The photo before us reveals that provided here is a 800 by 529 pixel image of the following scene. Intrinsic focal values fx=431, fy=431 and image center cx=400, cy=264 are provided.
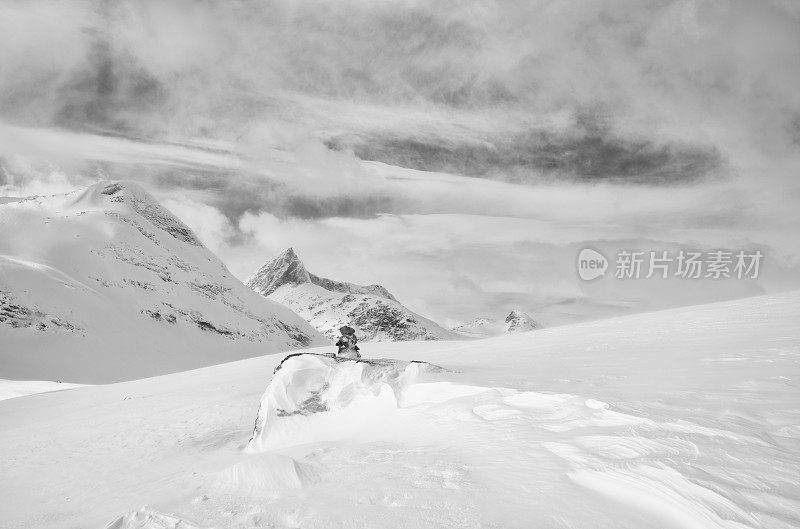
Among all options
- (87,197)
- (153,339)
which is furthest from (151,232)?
(153,339)

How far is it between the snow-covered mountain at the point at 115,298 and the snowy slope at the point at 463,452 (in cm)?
4564

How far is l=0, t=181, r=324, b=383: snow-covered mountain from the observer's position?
4616cm

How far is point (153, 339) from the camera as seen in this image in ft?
192

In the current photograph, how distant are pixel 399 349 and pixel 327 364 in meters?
10.6

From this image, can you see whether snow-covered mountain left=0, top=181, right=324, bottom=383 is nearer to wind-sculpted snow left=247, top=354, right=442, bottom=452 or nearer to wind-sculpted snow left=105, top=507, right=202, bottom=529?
wind-sculpted snow left=247, top=354, right=442, bottom=452

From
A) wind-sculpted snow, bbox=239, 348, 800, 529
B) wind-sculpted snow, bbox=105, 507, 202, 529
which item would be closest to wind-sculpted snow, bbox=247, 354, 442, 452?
wind-sculpted snow, bbox=239, 348, 800, 529

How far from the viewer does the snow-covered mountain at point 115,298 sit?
151 feet

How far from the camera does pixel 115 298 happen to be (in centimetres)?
6350

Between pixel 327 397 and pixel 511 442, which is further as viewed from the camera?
pixel 327 397

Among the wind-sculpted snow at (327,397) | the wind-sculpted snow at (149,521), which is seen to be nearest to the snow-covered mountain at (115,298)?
the wind-sculpted snow at (327,397)

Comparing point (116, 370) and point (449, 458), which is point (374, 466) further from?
point (116, 370)

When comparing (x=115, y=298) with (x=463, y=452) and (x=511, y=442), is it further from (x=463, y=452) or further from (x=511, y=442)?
(x=511, y=442)

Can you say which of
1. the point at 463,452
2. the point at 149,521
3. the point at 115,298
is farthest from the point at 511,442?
the point at 115,298

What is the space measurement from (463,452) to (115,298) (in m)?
73.0
